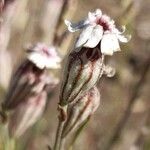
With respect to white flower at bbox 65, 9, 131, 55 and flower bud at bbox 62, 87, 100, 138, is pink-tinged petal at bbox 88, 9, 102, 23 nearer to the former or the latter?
white flower at bbox 65, 9, 131, 55

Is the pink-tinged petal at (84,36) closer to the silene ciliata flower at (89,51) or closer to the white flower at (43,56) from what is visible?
the silene ciliata flower at (89,51)

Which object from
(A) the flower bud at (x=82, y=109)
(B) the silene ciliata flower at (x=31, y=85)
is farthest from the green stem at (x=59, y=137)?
(B) the silene ciliata flower at (x=31, y=85)

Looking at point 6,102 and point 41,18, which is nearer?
point 6,102

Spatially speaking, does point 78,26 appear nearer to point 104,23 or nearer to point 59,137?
point 104,23

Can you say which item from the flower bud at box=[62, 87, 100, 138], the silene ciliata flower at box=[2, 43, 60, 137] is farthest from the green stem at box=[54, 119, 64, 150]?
the silene ciliata flower at box=[2, 43, 60, 137]

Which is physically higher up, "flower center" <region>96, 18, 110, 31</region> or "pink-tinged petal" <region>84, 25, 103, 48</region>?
"flower center" <region>96, 18, 110, 31</region>

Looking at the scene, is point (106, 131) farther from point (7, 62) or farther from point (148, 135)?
A: point (7, 62)

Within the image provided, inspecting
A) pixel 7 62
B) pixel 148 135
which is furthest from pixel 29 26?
pixel 148 135
